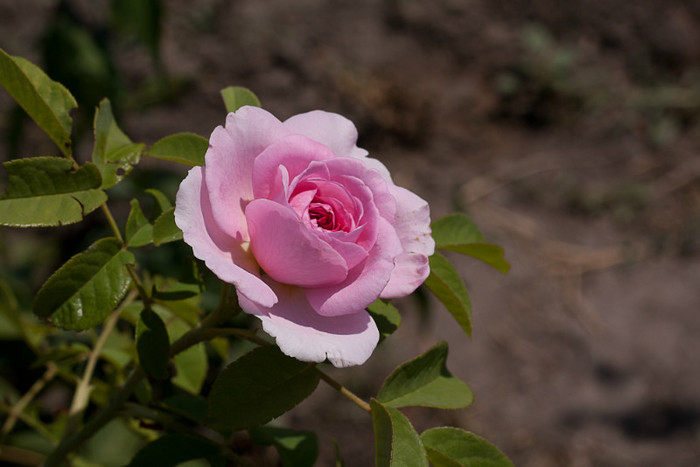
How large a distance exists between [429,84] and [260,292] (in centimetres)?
310

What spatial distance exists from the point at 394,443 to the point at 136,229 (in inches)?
15.0

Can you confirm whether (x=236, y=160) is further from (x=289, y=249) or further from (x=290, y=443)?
(x=290, y=443)

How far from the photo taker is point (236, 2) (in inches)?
129

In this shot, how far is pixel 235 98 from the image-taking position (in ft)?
2.70

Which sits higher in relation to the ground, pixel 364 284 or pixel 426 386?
pixel 364 284

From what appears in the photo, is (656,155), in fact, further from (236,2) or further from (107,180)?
(107,180)

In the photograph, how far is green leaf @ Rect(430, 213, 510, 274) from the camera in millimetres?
894

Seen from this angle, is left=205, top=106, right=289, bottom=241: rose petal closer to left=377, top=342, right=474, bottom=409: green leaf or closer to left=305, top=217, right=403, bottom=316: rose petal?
Result: left=305, top=217, right=403, bottom=316: rose petal

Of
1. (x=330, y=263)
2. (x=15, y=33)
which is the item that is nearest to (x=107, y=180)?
(x=330, y=263)

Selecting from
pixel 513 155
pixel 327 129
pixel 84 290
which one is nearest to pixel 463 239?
pixel 327 129

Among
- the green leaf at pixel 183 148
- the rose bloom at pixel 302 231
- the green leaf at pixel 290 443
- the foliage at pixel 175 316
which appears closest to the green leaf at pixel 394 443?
the foliage at pixel 175 316

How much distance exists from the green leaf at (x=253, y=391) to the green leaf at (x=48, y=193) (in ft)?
0.79

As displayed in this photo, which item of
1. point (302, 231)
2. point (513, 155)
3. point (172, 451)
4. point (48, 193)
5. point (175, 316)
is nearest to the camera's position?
point (302, 231)

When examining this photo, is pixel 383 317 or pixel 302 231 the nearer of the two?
pixel 302 231
